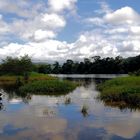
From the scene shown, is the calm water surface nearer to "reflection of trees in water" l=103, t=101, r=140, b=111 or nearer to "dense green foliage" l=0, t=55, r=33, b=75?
"reflection of trees in water" l=103, t=101, r=140, b=111

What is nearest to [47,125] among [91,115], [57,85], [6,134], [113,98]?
[6,134]

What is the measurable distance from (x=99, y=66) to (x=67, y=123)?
11613 centimetres

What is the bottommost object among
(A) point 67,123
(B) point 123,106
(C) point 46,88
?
(A) point 67,123

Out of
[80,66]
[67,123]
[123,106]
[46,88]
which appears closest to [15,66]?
[46,88]

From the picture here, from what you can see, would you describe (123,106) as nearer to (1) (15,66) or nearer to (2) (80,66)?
(1) (15,66)

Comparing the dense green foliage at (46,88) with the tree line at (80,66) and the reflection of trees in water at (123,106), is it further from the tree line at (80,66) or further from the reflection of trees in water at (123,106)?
the tree line at (80,66)

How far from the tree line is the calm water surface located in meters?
50.4

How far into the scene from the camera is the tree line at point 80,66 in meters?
77.9

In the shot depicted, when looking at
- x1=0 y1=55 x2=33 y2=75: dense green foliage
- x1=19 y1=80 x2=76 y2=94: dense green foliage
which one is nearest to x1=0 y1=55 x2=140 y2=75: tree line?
x1=0 y1=55 x2=33 y2=75: dense green foliage

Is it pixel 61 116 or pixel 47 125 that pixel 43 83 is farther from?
pixel 47 125

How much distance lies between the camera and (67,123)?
20.2 m

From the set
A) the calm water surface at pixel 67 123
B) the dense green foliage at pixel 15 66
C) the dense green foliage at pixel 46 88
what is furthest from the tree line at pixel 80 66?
the calm water surface at pixel 67 123

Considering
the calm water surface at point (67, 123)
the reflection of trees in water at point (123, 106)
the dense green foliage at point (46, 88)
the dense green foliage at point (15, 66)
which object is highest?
the dense green foliage at point (15, 66)

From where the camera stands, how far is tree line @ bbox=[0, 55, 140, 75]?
77.9 m
